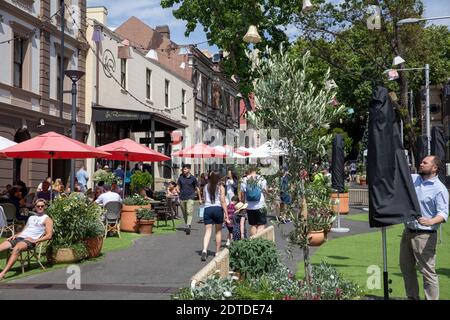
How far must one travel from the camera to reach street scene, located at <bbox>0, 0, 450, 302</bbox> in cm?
593

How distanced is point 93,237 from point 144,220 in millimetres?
3996

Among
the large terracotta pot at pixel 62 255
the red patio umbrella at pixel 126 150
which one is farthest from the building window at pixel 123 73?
the large terracotta pot at pixel 62 255

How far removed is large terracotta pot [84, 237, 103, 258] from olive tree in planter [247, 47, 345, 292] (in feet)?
17.1

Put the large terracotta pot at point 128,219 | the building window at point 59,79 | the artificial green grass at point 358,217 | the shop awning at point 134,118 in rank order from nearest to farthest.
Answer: the large terracotta pot at point 128,219 → the artificial green grass at point 358,217 → the building window at point 59,79 → the shop awning at point 134,118

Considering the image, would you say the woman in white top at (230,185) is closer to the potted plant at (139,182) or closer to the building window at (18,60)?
the potted plant at (139,182)

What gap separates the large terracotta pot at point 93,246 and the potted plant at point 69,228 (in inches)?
5.2

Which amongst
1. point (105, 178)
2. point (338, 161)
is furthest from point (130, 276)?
point (105, 178)

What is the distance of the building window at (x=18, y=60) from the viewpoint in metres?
20.1

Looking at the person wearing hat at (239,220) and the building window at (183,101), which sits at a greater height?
the building window at (183,101)

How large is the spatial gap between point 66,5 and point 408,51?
14.9m

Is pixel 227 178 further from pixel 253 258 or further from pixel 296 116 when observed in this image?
pixel 296 116
